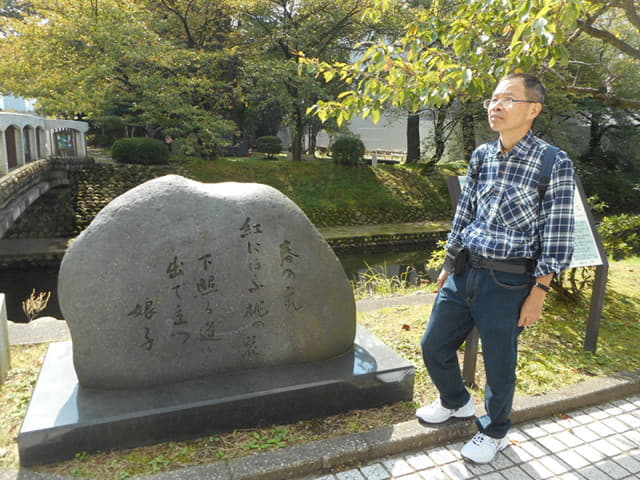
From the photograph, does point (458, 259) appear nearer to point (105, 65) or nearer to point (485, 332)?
point (485, 332)

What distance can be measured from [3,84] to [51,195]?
3.68m

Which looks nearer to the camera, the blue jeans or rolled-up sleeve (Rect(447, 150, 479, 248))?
the blue jeans

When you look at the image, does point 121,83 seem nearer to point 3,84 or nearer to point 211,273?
point 3,84

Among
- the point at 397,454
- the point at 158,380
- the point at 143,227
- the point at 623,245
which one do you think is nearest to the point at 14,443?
the point at 158,380

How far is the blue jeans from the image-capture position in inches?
102

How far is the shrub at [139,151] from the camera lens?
17109 mm

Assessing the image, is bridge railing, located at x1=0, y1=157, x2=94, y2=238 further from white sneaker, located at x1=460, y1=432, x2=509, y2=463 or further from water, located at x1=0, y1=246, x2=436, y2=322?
white sneaker, located at x1=460, y1=432, x2=509, y2=463

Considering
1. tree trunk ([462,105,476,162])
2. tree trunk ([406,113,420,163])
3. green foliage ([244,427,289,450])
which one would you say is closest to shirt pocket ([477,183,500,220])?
green foliage ([244,427,289,450])

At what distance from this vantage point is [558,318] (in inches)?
204

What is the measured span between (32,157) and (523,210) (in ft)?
48.2

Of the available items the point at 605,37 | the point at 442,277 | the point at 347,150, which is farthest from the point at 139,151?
the point at 442,277

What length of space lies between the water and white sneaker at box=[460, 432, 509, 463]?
237 inches

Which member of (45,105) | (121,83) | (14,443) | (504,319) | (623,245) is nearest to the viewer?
(504,319)

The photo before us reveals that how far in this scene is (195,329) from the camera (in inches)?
123
